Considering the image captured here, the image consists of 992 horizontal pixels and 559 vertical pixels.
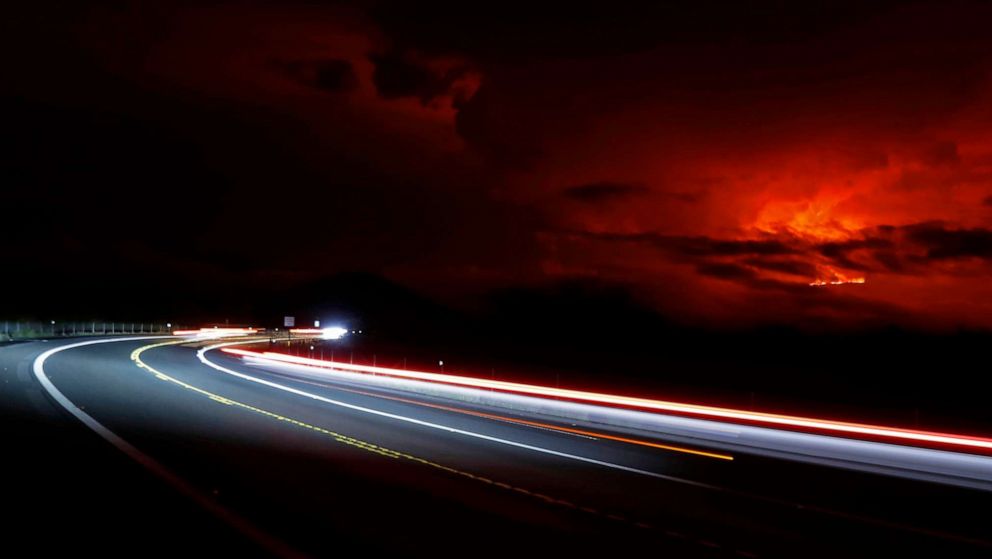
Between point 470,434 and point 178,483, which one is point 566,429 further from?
point 178,483

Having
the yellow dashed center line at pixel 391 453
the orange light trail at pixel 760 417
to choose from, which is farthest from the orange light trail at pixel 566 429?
the yellow dashed center line at pixel 391 453

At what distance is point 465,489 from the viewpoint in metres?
14.6

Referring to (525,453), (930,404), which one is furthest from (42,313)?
(525,453)

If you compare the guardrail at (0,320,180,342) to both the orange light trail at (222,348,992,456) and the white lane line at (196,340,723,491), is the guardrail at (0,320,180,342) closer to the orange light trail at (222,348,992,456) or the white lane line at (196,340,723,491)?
the white lane line at (196,340,723,491)

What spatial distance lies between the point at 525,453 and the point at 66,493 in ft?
31.7

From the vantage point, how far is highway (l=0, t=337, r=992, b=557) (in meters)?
11.1

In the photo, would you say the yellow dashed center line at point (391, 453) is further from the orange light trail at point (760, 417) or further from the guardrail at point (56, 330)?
the guardrail at point (56, 330)

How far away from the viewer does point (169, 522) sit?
10805 millimetres

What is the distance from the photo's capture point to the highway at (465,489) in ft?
36.4

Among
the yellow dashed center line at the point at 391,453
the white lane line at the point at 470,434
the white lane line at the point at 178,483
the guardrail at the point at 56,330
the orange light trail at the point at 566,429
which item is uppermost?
the guardrail at the point at 56,330

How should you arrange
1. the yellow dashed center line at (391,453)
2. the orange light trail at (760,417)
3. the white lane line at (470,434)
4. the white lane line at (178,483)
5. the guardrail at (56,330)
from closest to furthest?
the white lane line at (178,483) < the yellow dashed center line at (391,453) < the white lane line at (470,434) < the orange light trail at (760,417) < the guardrail at (56,330)

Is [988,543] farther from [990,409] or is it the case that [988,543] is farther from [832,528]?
[990,409]

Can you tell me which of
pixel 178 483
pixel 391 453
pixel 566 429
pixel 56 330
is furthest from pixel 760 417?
pixel 56 330

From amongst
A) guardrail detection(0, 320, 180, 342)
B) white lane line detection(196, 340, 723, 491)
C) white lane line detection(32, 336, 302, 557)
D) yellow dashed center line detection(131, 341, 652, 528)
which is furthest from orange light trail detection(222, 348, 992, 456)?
guardrail detection(0, 320, 180, 342)
